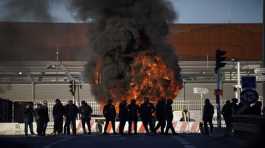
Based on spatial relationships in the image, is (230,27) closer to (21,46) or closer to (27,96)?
(27,96)

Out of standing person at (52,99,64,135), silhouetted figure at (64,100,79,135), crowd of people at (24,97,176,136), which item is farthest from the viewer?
standing person at (52,99,64,135)

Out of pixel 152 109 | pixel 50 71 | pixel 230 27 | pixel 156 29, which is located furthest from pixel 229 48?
pixel 152 109

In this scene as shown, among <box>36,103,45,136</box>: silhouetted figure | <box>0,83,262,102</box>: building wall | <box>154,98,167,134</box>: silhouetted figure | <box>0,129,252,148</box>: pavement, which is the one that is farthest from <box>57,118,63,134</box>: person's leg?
<box>0,83,262,102</box>: building wall

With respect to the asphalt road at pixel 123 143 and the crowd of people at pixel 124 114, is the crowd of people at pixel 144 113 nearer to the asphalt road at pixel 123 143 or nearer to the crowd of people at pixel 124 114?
the crowd of people at pixel 124 114

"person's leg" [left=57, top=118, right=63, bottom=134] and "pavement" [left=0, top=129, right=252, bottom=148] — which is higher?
"person's leg" [left=57, top=118, right=63, bottom=134]

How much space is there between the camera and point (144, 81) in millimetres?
46750

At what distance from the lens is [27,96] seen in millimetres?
62812

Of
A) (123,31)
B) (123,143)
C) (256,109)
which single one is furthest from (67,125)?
(123,31)

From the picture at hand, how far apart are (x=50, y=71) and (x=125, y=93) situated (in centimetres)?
2045

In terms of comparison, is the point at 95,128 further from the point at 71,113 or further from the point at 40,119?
the point at 71,113

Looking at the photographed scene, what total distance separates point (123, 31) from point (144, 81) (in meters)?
3.66

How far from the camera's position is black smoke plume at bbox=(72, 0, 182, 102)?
151ft

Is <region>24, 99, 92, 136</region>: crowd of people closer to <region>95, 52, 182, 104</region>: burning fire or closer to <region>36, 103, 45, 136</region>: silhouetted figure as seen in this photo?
<region>36, 103, 45, 136</region>: silhouetted figure

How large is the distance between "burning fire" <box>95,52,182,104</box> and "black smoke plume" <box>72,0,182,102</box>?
28 centimetres
